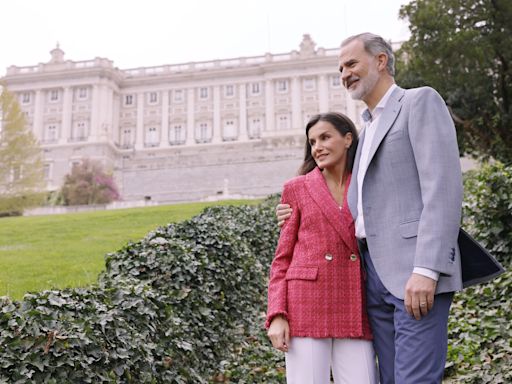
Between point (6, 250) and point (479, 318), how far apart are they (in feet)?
24.9

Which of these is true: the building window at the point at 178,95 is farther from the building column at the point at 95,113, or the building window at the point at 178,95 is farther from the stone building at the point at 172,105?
the building column at the point at 95,113

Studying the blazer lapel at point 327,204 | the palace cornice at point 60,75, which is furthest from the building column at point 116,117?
the blazer lapel at point 327,204

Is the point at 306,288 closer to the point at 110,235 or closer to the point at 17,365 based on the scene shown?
the point at 17,365

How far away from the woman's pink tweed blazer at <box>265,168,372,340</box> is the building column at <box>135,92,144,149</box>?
60.2 metres

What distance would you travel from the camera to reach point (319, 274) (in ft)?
6.93

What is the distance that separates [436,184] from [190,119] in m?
61.0

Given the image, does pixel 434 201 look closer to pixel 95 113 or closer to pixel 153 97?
pixel 95 113

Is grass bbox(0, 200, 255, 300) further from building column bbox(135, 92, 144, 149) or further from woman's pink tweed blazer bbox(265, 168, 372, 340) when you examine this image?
building column bbox(135, 92, 144, 149)

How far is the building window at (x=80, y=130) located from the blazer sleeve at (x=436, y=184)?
60968 mm

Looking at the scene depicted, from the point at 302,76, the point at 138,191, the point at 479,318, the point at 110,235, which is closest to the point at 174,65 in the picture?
the point at 302,76

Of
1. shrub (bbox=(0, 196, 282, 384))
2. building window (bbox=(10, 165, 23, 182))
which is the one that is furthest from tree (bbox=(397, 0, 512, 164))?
building window (bbox=(10, 165, 23, 182))

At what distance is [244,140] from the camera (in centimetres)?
5891

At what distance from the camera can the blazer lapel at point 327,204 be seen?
85.0 inches

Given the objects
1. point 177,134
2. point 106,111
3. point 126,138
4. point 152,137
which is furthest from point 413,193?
point 126,138
